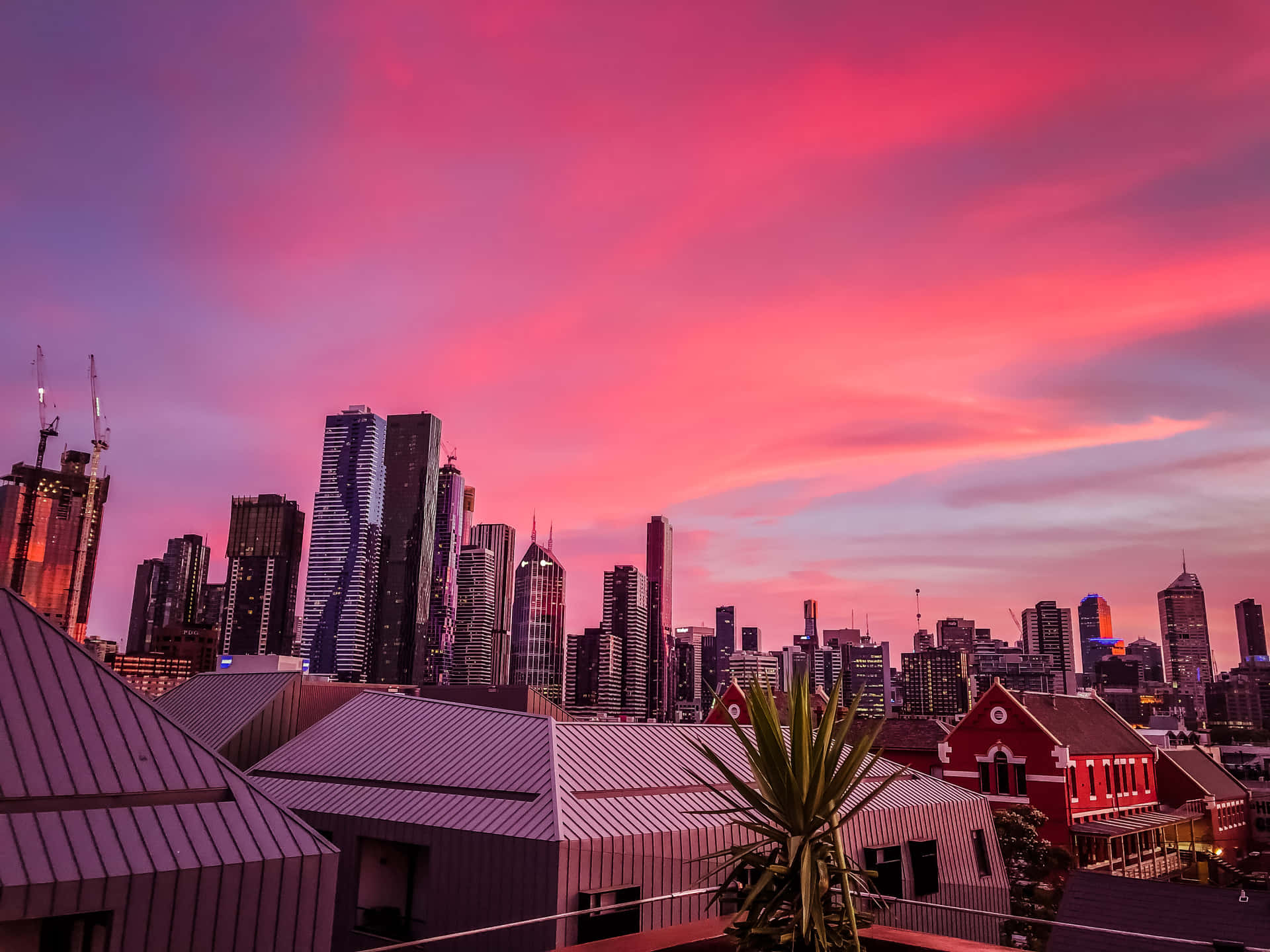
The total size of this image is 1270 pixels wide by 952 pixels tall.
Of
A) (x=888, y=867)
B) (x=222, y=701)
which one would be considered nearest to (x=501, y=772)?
(x=888, y=867)

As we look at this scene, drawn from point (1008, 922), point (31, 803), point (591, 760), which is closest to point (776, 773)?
point (1008, 922)

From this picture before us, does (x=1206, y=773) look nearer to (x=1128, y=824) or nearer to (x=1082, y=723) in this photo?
(x=1082, y=723)

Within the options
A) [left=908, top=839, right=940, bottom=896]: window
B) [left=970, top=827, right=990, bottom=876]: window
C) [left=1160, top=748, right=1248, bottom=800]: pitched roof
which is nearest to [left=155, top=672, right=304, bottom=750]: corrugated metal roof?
[left=908, top=839, right=940, bottom=896]: window

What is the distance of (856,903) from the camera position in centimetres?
995

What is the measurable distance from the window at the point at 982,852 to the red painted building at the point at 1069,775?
23498 millimetres

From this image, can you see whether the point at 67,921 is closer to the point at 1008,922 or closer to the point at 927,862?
the point at 1008,922

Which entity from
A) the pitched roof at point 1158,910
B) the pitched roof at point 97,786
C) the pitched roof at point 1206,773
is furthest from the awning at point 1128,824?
the pitched roof at point 97,786

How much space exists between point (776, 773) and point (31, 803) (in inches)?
365

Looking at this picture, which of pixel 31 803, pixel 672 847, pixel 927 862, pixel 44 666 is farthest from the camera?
pixel 927 862

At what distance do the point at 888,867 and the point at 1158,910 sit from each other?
614 centimetres

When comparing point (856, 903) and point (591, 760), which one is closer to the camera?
point (856, 903)

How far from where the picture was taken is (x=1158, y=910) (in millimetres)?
18969

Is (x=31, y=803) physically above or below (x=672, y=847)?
above

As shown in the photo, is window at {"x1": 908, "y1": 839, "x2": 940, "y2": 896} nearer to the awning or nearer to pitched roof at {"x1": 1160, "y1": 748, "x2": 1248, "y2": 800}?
the awning
